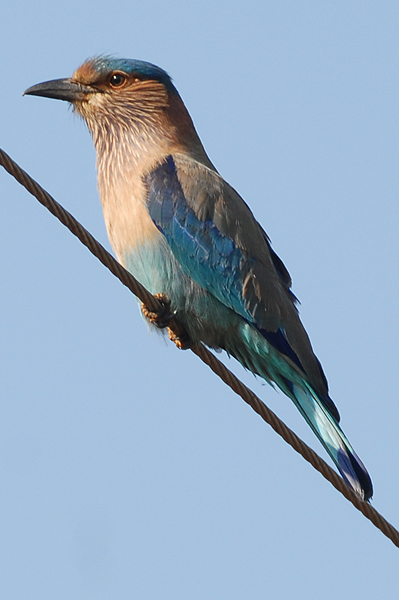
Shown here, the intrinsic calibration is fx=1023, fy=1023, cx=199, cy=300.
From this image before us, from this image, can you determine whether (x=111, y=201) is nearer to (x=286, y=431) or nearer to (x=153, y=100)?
(x=153, y=100)

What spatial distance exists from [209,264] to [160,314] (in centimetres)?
42

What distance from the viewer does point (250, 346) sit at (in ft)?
17.6

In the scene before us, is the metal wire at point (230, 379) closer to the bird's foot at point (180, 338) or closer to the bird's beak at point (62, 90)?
the bird's foot at point (180, 338)

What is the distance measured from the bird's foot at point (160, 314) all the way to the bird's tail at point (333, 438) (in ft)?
2.59

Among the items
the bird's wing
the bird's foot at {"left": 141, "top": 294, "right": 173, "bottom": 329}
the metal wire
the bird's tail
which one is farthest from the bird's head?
the metal wire

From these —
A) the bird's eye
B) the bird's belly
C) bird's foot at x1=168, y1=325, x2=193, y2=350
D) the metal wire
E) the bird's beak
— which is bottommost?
the metal wire

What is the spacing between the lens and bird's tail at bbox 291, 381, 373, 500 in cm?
506

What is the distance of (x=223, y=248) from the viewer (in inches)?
213

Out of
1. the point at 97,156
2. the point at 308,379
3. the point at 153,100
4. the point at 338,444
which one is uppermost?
the point at 153,100

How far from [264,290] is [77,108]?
65.5 inches

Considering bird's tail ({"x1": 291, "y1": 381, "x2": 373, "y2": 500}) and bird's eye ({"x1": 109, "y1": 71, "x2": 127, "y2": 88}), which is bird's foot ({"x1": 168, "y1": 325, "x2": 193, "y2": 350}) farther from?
bird's eye ({"x1": 109, "y1": 71, "x2": 127, "y2": 88})

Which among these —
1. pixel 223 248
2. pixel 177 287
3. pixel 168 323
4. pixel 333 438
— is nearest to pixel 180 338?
pixel 168 323

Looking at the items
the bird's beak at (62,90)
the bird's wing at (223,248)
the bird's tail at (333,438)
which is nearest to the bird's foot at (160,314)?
the bird's wing at (223,248)

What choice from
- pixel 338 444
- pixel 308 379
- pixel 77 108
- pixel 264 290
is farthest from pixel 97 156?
pixel 338 444
